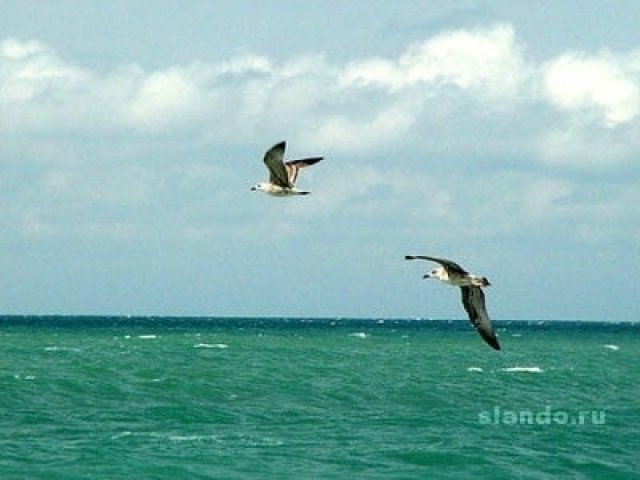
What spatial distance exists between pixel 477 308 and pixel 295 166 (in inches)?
167

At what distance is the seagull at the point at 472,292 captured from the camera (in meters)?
19.5

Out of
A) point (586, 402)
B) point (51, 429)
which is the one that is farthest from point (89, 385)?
point (586, 402)

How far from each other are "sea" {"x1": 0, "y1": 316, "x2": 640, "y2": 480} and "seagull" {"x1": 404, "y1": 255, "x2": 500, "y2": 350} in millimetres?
9726

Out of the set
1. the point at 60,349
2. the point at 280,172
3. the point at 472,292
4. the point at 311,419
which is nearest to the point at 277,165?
the point at 280,172

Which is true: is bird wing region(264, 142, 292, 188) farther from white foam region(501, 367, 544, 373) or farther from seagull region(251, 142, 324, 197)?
white foam region(501, 367, 544, 373)

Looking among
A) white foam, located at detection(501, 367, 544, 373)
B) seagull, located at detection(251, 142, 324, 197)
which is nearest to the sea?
white foam, located at detection(501, 367, 544, 373)

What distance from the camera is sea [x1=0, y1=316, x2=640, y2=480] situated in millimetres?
30766

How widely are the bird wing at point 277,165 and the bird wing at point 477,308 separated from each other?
147 inches

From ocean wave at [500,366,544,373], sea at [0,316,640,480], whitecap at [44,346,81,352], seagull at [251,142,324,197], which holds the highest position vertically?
seagull at [251,142,324,197]

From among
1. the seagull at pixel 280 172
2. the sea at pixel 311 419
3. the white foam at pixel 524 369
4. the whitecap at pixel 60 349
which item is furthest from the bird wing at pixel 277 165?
the whitecap at pixel 60 349

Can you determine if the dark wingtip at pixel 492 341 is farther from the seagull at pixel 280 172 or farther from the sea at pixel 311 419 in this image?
the sea at pixel 311 419

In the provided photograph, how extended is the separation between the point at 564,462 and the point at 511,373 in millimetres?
30560

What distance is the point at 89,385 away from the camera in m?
51.0

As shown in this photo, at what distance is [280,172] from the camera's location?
22.6m
